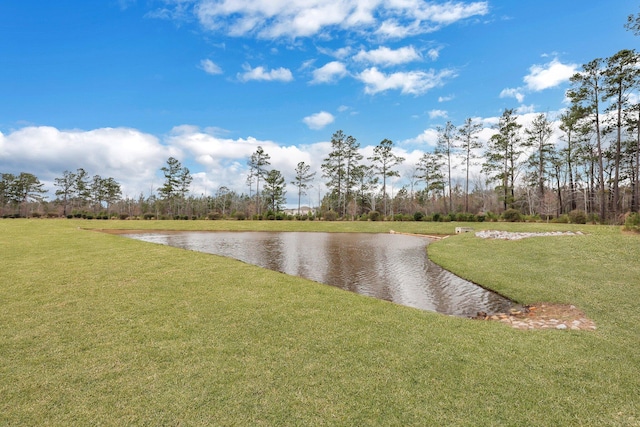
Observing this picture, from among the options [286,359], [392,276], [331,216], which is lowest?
[392,276]

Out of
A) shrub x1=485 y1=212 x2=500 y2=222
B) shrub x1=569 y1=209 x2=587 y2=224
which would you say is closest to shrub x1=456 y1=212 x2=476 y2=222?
shrub x1=485 y1=212 x2=500 y2=222

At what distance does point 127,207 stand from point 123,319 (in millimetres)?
75149

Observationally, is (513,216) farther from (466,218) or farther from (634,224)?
(634,224)

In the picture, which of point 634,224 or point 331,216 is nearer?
point 634,224

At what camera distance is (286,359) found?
3184 millimetres

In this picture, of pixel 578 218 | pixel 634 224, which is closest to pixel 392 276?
pixel 634 224

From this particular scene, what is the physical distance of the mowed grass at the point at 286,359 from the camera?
7.88ft

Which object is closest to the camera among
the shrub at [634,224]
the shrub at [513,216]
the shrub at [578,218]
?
the shrub at [634,224]

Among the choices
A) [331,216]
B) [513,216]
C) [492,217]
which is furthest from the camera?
[331,216]

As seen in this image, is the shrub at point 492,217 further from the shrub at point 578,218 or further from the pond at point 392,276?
the pond at point 392,276

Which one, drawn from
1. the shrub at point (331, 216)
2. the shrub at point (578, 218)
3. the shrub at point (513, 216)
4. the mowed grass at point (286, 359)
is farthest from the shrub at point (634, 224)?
the shrub at point (331, 216)

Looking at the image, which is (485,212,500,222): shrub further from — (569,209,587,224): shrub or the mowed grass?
the mowed grass

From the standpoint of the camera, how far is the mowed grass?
240 cm

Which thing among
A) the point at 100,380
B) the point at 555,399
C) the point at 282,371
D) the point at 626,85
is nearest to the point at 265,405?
the point at 282,371
